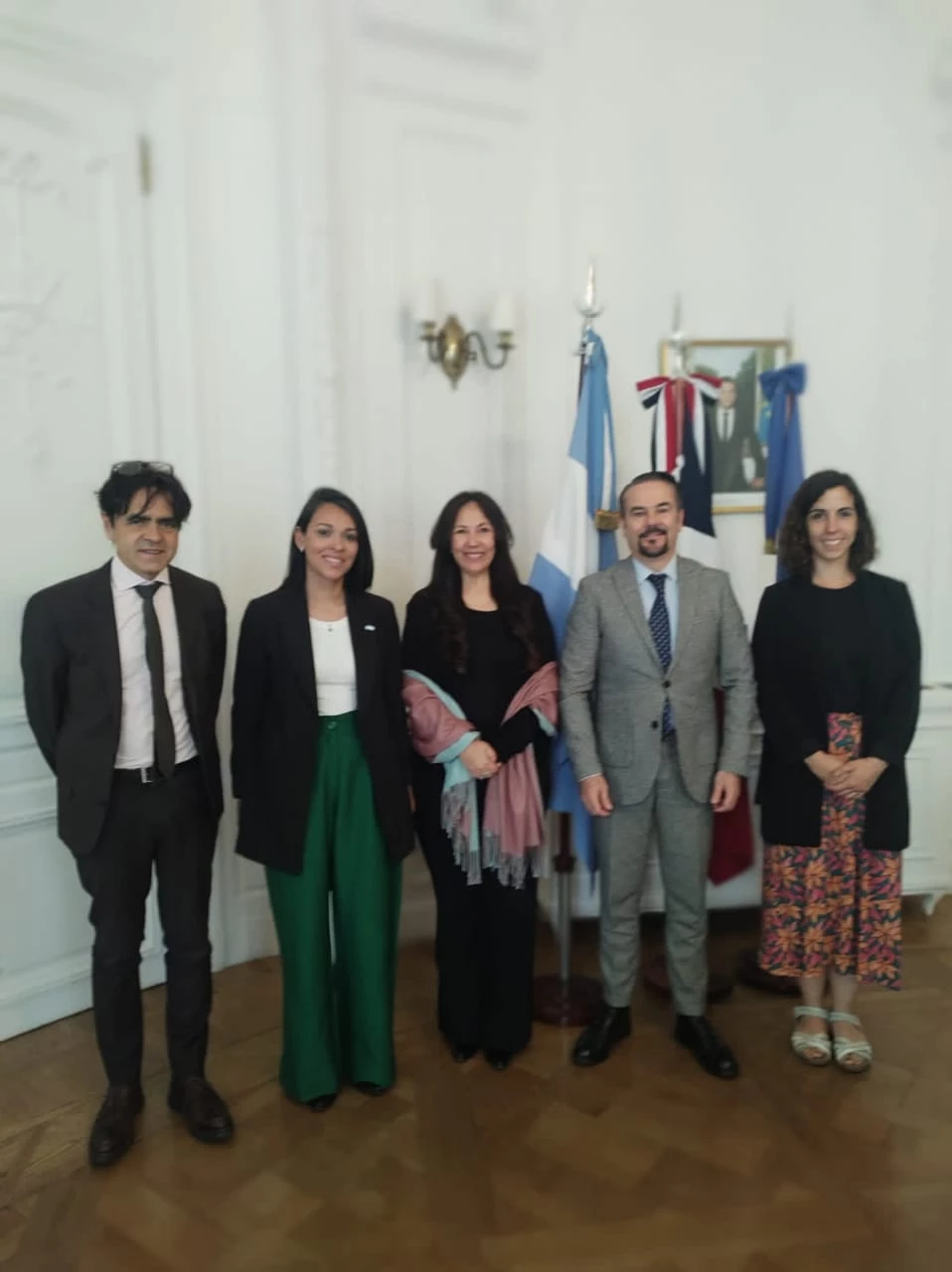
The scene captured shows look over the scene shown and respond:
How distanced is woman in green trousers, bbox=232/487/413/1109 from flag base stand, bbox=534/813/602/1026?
2.07 ft

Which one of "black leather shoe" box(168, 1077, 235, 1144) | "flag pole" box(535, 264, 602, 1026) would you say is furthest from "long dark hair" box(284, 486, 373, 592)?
"black leather shoe" box(168, 1077, 235, 1144)

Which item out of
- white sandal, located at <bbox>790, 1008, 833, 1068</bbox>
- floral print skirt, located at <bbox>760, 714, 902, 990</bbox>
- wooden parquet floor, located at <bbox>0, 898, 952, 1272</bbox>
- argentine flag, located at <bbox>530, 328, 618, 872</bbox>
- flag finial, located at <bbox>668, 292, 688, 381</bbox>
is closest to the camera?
wooden parquet floor, located at <bbox>0, 898, 952, 1272</bbox>

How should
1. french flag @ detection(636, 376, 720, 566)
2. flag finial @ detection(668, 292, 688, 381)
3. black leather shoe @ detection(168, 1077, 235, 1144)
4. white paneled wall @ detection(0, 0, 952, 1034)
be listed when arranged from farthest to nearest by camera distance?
flag finial @ detection(668, 292, 688, 381) → french flag @ detection(636, 376, 720, 566) → white paneled wall @ detection(0, 0, 952, 1034) → black leather shoe @ detection(168, 1077, 235, 1144)

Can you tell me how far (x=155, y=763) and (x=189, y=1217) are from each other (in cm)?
99

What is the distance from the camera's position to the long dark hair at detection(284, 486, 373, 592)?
2402mm

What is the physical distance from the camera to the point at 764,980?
10.4 feet

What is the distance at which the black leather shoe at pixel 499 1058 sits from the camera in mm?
2680

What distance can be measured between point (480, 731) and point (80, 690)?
3.26 ft

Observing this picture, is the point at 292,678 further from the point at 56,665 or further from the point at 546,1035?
the point at 546,1035

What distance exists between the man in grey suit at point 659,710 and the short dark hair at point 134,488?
1095mm

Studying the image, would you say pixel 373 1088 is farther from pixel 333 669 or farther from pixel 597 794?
pixel 333 669

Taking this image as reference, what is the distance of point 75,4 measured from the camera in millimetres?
2799

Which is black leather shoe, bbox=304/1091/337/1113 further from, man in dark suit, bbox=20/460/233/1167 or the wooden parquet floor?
man in dark suit, bbox=20/460/233/1167

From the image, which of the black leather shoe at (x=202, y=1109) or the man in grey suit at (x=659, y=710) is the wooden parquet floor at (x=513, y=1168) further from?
the man in grey suit at (x=659, y=710)
